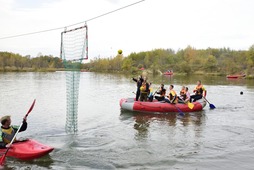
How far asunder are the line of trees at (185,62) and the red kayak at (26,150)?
55.0m

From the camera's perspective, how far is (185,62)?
79.5m

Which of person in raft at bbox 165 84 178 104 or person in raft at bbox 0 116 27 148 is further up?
person in raft at bbox 165 84 178 104

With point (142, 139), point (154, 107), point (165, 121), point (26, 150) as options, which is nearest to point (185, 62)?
point (154, 107)

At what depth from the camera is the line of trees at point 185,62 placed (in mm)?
→ 67562

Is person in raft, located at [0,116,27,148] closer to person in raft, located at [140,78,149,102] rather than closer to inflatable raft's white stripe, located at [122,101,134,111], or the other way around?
inflatable raft's white stripe, located at [122,101,134,111]

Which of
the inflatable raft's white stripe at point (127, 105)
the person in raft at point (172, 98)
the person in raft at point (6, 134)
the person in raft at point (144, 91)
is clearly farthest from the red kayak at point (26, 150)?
the person in raft at point (172, 98)

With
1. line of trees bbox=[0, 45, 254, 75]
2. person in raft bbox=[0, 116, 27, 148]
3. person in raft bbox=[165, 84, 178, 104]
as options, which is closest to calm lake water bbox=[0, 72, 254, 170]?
person in raft bbox=[0, 116, 27, 148]

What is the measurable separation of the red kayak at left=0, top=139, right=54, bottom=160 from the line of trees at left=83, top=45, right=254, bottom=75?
180 feet

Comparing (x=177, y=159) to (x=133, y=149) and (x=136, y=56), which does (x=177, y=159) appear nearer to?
(x=133, y=149)

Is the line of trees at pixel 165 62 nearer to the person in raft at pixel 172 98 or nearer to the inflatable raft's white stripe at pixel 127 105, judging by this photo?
the person in raft at pixel 172 98

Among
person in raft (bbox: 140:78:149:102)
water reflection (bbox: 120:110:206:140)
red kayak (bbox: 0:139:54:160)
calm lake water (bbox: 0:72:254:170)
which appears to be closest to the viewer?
red kayak (bbox: 0:139:54:160)

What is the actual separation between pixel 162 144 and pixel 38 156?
3.90m

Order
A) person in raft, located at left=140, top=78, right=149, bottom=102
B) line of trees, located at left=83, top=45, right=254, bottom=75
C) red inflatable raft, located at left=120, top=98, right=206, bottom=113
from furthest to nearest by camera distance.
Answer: line of trees, located at left=83, top=45, right=254, bottom=75, person in raft, located at left=140, top=78, right=149, bottom=102, red inflatable raft, located at left=120, top=98, right=206, bottom=113

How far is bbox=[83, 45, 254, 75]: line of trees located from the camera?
2660 inches
